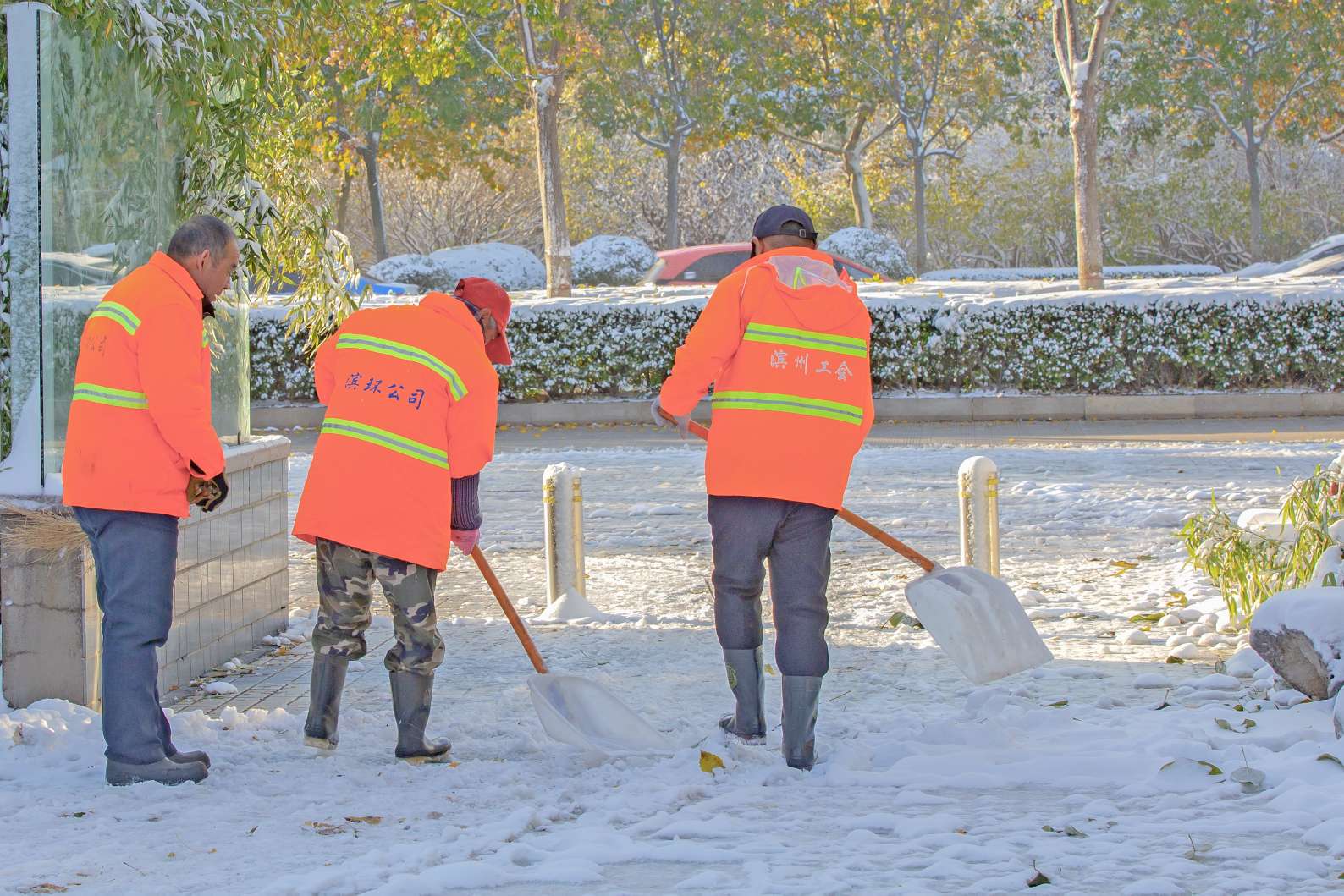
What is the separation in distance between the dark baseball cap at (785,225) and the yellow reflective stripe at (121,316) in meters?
1.90

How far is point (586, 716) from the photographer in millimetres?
4941

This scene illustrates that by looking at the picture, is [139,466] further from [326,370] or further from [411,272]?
[411,272]

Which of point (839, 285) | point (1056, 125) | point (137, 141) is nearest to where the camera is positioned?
point (839, 285)

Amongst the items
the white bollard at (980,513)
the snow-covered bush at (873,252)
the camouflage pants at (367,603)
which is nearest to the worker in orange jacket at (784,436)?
the camouflage pants at (367,603)

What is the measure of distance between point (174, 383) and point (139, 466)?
268 mm

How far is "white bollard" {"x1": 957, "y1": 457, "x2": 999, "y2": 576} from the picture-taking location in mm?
7219

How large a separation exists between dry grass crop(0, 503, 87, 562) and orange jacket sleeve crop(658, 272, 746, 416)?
204 centimetres

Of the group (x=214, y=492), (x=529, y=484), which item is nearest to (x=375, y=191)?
(x=529, y=484)

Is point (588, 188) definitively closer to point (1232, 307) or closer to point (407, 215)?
point (407, 215)

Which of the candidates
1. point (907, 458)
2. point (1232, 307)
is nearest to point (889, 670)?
point (907, 458)

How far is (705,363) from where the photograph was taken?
15.5 feet

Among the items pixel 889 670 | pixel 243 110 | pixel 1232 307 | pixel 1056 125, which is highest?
pixel 1056 125

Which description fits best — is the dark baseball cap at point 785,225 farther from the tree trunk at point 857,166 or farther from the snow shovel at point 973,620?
the tree trunk at point 857,166

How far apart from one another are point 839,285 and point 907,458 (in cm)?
788
